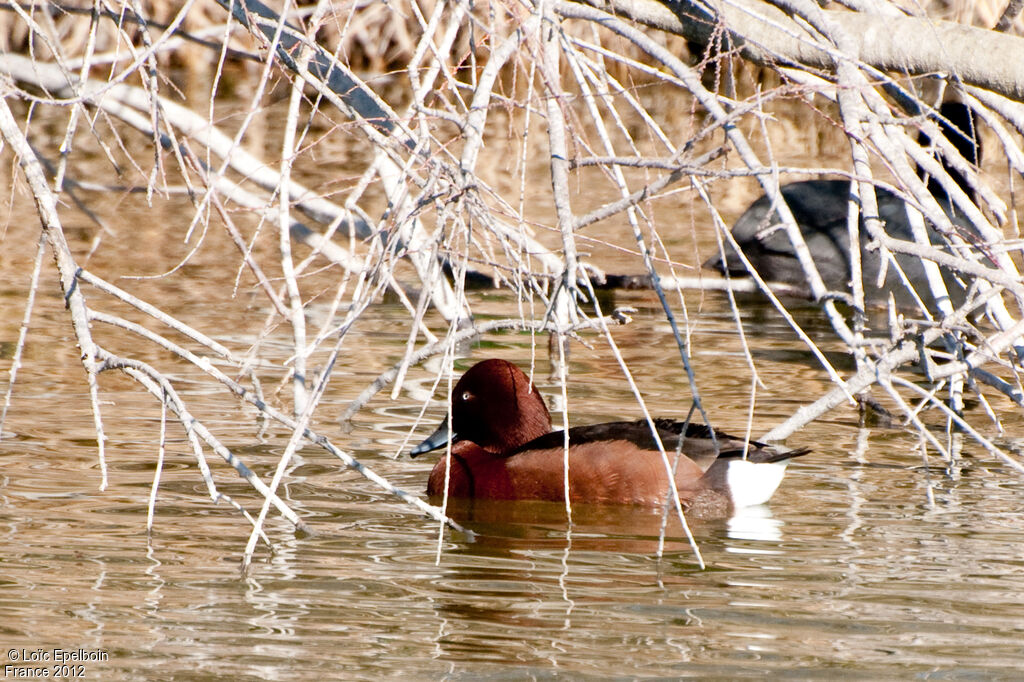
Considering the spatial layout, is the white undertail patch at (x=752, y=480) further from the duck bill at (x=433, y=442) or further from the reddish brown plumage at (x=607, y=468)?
the duck bill at (x=433, y=442)

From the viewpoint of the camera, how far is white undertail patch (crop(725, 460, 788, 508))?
209 inches

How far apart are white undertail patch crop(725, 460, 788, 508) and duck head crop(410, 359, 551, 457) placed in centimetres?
88

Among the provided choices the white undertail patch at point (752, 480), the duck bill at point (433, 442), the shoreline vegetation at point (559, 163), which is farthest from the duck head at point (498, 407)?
the white undertail patch at point (752, 480)

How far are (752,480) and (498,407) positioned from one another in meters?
1.10

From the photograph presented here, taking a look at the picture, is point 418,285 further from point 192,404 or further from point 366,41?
point 366,41

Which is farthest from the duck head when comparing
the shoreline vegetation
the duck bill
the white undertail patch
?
the white undertail patch

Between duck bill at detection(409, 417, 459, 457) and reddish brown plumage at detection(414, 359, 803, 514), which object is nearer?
reddish brown plumage at detection(414, 359, 803, 514)

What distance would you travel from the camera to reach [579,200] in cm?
1323

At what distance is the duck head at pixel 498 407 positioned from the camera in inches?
230

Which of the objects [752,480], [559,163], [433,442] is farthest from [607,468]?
[559,163]

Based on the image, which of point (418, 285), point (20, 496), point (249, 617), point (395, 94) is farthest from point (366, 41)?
point (249, 617)

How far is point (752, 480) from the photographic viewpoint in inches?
210

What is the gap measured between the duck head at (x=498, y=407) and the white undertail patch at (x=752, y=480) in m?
0.88

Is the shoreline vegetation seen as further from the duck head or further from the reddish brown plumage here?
the duck head
